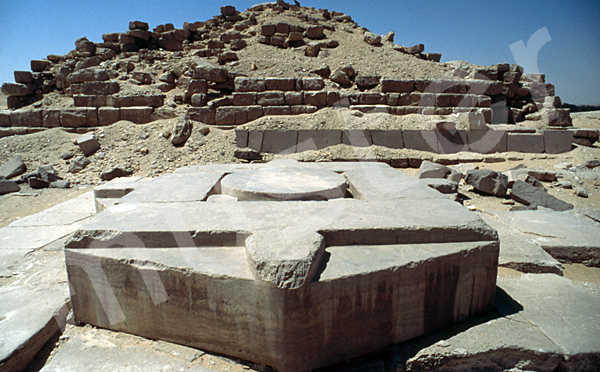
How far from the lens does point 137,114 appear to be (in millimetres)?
8586

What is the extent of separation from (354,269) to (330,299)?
0.62 feet

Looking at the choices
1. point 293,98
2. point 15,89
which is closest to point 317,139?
point 293,98

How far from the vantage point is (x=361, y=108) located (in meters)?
8.54

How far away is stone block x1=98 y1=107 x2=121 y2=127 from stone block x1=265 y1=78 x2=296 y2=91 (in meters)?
3.90

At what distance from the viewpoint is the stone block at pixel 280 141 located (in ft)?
25.3

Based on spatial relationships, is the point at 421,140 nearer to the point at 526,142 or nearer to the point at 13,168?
the point at 526,142

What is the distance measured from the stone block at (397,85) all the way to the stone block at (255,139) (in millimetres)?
3575

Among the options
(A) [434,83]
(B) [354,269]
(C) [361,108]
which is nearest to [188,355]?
(B) [354,269]

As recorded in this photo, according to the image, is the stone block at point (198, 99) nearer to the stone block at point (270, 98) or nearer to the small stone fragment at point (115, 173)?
the stone block at point (270, 98)

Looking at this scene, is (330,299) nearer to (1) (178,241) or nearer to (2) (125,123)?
(1) (178,241)

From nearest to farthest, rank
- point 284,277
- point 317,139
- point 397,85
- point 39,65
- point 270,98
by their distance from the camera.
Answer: point 284,277
point 317,139
point 270,98
point 397,85
point 39,65

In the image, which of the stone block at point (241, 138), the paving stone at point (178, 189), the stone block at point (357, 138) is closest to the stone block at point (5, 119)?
the stone block at point (241, 138)

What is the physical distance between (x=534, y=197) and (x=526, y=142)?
383 cm

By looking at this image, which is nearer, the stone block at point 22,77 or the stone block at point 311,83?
the stone block at point 311,83
